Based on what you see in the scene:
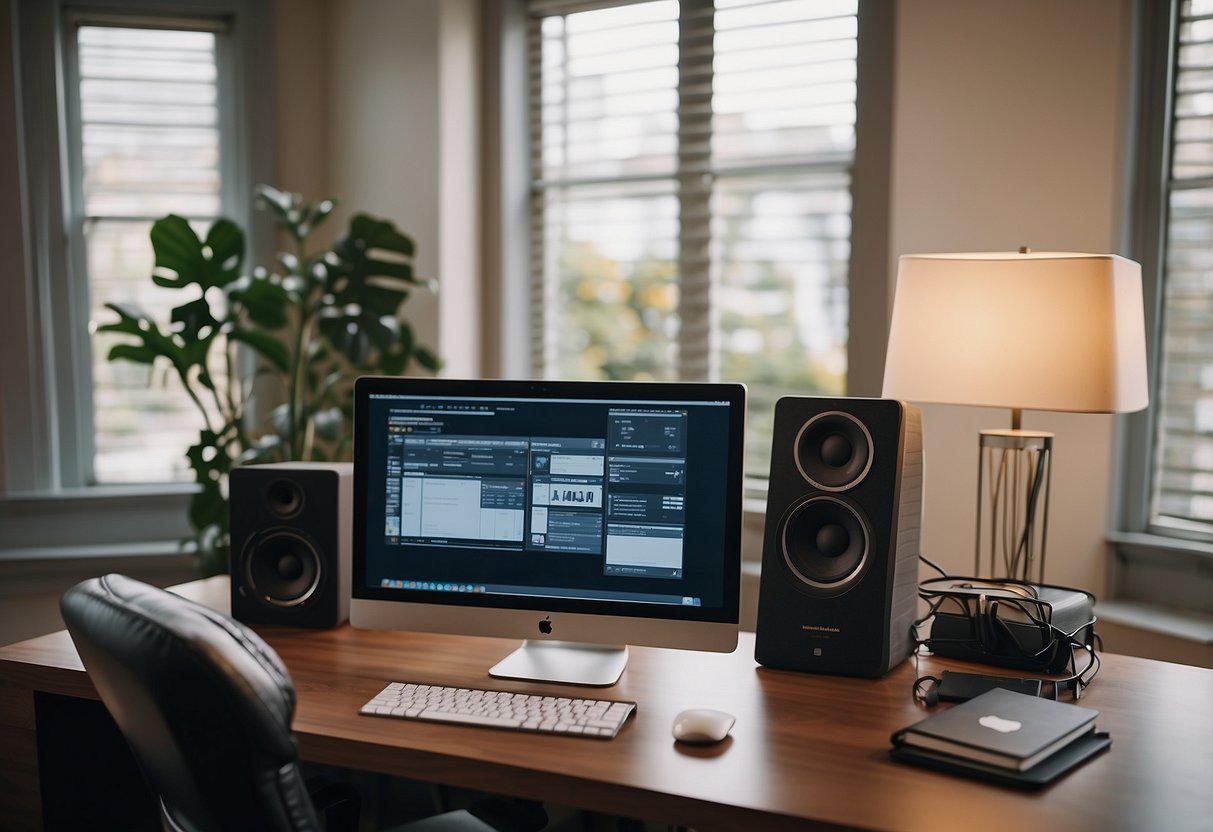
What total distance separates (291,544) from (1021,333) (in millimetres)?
1259

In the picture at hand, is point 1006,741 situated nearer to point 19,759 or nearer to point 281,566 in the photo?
point 281,566

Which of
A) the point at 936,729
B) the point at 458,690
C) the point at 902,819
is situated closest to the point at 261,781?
the point at 458,690

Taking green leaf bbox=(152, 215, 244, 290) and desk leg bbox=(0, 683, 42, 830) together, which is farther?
green leaf bbox=(152, 215, 244, 290)

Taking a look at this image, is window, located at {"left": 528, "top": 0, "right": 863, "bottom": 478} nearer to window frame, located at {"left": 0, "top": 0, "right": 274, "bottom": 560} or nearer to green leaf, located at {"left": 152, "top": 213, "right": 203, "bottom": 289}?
window frame, located at {"left": 0, "top": 0, "right": 274, "bottom": 560}

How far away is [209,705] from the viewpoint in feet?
2.97

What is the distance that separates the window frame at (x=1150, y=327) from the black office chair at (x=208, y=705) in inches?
77.6

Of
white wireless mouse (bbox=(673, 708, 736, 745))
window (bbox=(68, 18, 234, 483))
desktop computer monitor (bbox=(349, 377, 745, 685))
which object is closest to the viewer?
white wireless mouse (bbox=(673, 708, 736, 745))

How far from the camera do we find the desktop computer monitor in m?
1.51

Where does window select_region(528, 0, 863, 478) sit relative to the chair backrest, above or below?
above

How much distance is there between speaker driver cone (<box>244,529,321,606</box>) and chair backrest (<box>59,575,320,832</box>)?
76 centimetres

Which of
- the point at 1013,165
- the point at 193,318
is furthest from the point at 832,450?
→ the point at 193,318

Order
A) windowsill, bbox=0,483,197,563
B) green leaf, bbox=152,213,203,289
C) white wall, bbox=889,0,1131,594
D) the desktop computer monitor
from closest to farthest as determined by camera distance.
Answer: the desktop computer monitor
white wall, bbox=889,0,1131,594
green leaf, bbox=152,213,203,289
windowsill, bbox=0,483,197,563

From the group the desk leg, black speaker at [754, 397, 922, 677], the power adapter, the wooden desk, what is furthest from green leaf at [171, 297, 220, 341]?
the power adapter

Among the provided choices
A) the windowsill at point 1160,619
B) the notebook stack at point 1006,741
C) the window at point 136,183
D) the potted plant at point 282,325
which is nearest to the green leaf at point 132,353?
the potted plant at point 282,325
